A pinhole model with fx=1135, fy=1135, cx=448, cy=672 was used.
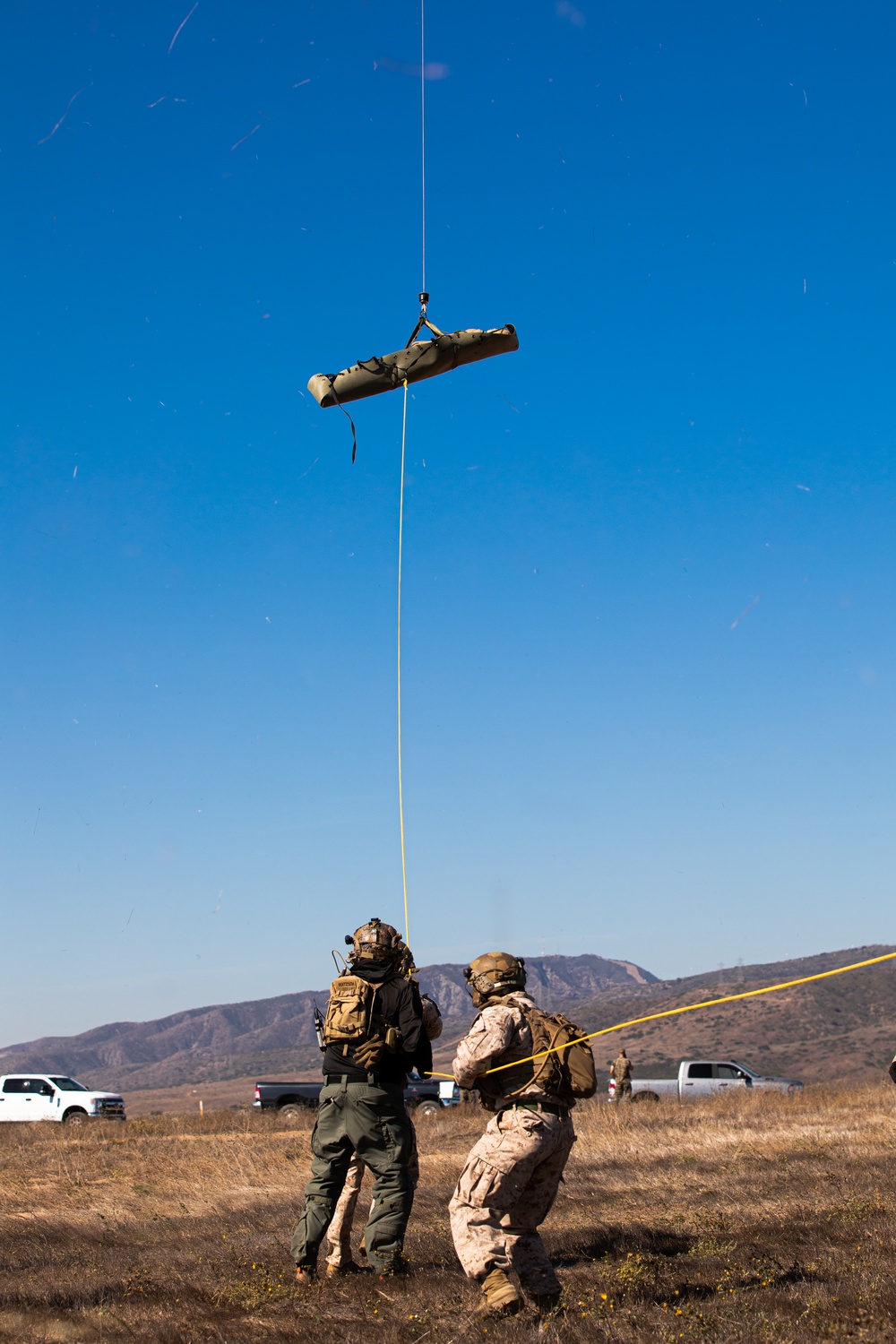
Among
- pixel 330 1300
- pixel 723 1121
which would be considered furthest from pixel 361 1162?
pixel 723 1121

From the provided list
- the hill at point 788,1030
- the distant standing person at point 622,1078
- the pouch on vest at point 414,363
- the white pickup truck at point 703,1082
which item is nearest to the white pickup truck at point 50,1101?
the distant standing person at point 622,1078

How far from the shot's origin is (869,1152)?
13133 millimetres

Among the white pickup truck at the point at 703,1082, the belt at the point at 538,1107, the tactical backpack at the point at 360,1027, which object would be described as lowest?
the white pickup truck at the point at 703,1082

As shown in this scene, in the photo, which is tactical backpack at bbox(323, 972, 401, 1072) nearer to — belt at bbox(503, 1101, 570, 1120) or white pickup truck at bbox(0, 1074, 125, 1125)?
belt at bbox(503, 1101, 570, 1120)

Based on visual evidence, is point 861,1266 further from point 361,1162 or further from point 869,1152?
point 869,1152

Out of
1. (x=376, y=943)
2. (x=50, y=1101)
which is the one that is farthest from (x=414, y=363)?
(x=50, y=1101)

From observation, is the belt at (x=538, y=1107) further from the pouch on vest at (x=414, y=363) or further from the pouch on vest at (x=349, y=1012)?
the pouch on vest at (x=414, y=363)

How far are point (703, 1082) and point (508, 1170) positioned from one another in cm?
2717

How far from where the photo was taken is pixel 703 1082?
30.7 m

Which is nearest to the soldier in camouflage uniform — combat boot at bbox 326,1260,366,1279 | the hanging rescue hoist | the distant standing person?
combat boot at bbox 326,1260,366,1279

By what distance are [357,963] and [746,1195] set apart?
16.3ft

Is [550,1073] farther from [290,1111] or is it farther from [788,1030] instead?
[788,1030]

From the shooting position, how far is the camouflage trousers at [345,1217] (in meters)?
6.98

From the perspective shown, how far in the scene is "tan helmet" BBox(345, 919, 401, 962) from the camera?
7.37 metres
